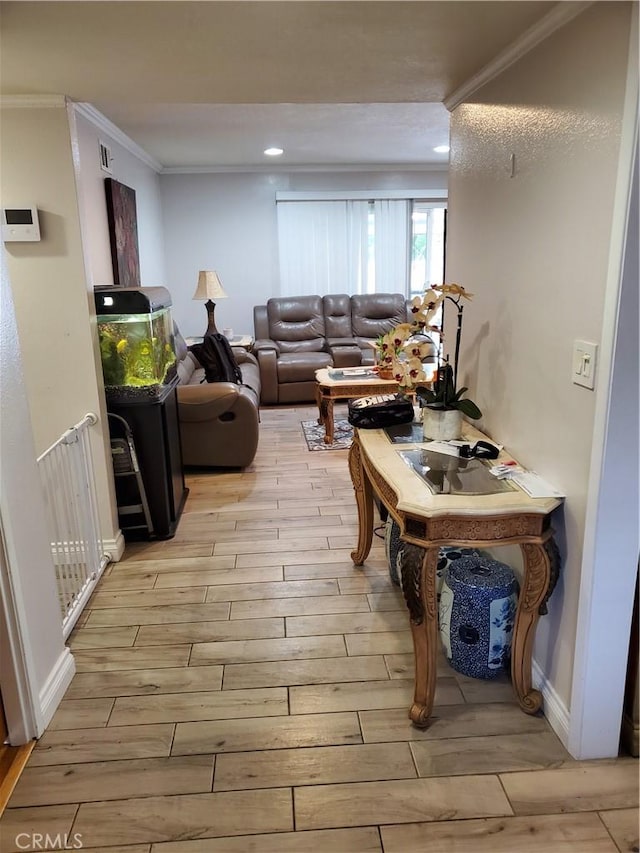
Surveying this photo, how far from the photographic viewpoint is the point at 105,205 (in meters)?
4.74

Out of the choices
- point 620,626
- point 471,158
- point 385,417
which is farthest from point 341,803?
point 471,158

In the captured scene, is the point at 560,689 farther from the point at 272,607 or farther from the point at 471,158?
the point at 471,158

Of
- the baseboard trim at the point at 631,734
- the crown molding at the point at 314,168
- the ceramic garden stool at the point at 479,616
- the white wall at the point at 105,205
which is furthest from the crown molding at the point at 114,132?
the baseboard trim at the point at 631,734

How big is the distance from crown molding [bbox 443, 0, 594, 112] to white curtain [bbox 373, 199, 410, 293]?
190 inches

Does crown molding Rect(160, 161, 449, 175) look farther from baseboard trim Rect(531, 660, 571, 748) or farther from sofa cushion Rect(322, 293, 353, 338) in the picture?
baseboard trim Rect(531, 660, 571, 748)

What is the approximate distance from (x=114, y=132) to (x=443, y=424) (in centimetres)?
398

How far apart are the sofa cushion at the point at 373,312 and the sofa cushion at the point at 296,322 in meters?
0.41

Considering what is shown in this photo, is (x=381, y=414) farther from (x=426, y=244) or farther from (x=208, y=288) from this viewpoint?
(x=426, y=244)

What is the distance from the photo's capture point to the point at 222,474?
14.7 feet

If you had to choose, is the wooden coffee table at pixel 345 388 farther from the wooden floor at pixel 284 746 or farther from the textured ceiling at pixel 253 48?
the textured ceiling at pixel 253 48

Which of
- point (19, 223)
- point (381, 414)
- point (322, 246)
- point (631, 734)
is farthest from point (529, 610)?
point (322, 246)

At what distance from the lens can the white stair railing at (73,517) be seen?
252 cm

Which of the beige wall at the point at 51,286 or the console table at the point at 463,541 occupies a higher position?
the beige wall at the point at 51,286

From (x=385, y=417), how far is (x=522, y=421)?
667 mm
